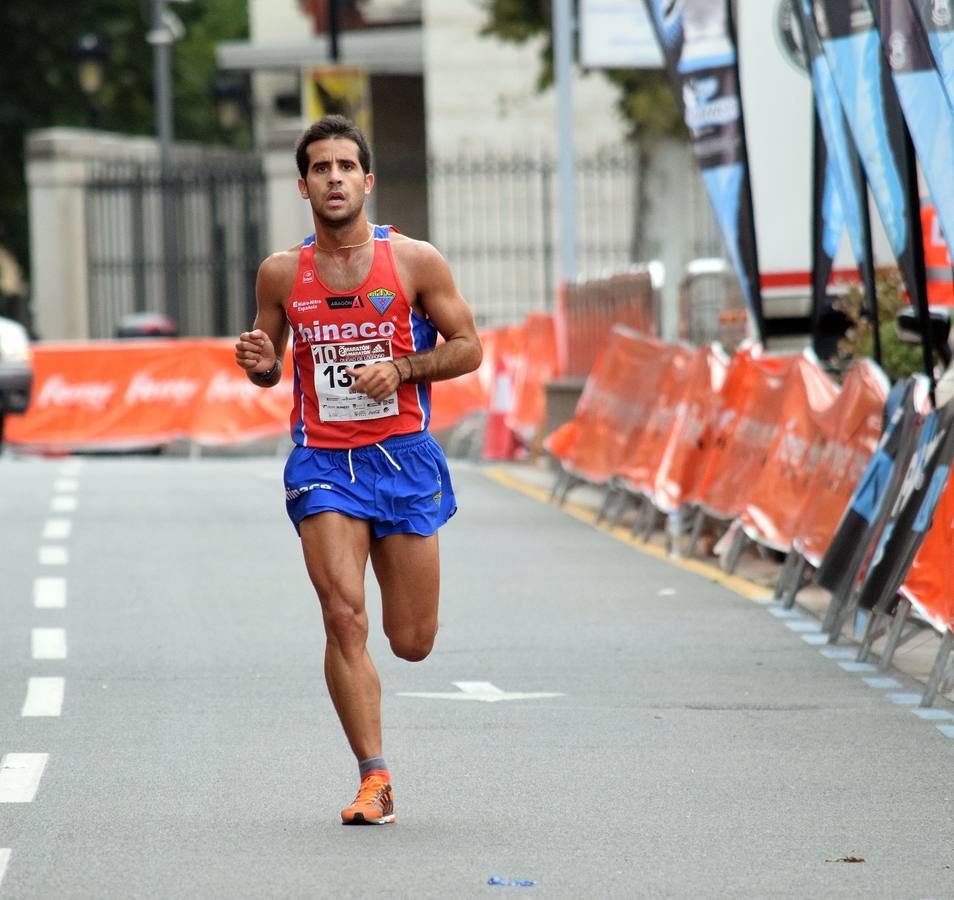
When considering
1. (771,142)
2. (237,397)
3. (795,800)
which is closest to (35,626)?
(795,800)

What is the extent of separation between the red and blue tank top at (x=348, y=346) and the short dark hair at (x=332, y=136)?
0.21 m

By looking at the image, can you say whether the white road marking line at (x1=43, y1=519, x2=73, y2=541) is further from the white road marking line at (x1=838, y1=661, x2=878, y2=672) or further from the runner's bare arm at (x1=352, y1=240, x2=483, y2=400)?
the runner's bare arm at (x1=352, y1=240, x2=483, y2=400)

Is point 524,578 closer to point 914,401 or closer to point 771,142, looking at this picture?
point 914,401

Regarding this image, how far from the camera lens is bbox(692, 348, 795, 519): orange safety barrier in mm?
13398

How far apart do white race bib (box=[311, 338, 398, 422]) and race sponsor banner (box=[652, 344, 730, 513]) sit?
772 cm

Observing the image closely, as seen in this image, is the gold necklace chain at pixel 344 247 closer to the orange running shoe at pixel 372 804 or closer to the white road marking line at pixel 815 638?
the orange running shoe at pixel 372 804

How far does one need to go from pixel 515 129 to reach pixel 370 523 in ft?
107

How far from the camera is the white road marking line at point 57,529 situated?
15.5 m

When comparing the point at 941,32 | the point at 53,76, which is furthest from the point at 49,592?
the point at 53,76

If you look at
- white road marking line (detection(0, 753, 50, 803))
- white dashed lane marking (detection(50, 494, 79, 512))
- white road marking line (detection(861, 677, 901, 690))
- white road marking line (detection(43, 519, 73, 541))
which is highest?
white road marking line (detection(0, 753, 50, 803))

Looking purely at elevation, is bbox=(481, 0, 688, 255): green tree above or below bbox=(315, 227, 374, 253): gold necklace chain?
above

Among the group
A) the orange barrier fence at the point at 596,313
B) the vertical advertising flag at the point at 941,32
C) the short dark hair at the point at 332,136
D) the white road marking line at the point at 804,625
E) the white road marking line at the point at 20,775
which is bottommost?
the white road marking line at the point at 804,625

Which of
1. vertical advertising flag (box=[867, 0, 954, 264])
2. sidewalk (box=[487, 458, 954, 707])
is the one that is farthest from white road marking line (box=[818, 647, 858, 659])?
vertical advertising flag (box=[867, 0, 954, 264])

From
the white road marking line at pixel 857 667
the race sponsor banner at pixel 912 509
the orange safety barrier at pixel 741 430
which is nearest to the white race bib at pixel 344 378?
the race sponsor banner at pixel 912 509
